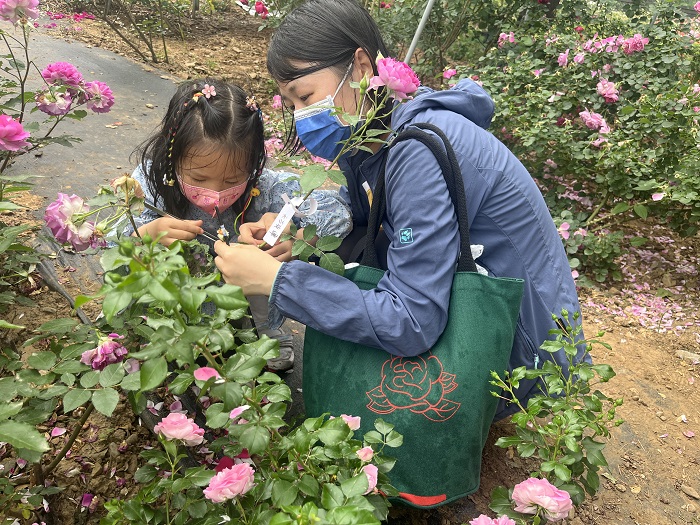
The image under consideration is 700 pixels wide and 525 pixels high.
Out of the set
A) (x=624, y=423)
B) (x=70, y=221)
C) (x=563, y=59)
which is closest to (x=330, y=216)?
(x=70, y=221)

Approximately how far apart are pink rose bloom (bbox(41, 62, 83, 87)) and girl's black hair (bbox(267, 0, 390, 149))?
664 mm

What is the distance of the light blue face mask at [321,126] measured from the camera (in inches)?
60.2

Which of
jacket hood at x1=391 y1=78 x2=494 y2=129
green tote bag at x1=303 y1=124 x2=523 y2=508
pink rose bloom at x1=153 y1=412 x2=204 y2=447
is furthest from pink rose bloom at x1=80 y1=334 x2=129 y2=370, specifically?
jacket hood at x1=391 y1=78 x2=494 y2=129

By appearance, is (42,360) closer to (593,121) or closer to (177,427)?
(177,427)

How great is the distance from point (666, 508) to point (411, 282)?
1197mm

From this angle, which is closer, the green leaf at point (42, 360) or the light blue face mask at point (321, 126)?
the green leaf at point (42, 360)

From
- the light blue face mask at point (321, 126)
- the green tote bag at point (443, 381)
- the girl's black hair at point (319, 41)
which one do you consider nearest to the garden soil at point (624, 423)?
the green tote bag at point (443, 381)

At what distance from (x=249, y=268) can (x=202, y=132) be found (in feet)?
1.72

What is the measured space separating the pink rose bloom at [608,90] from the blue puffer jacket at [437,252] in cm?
199

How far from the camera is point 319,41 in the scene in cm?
152

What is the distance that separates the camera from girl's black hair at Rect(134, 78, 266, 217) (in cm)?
165

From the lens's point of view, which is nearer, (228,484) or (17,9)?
(228,484)

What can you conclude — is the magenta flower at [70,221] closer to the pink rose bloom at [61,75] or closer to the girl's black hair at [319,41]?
the girl's black hair at [319,41]

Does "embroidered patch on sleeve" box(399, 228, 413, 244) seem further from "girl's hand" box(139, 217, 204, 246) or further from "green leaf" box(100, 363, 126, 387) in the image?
"green leaf" box(100, 363, 126, 387)
